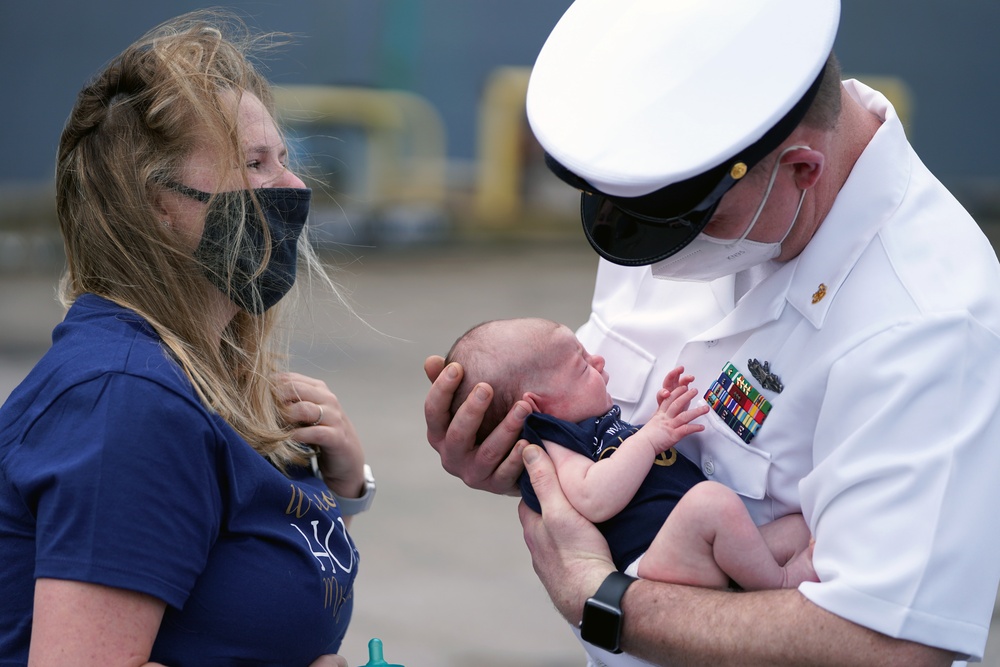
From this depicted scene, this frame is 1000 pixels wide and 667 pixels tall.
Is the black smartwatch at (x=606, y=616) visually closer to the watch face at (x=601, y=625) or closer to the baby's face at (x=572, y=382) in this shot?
the watch face at (x=601, y=625)

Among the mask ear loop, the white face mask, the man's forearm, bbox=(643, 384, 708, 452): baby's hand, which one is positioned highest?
the mask ear loop

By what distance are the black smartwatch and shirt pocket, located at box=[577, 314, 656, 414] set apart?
57cm

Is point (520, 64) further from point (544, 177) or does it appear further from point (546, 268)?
point (546, 268)

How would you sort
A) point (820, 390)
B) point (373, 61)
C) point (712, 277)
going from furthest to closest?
point (373, 61), point (712, 277), point (820, 390)

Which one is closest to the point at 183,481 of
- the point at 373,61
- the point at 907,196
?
the point at 907,196

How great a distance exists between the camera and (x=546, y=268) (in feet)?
37.2

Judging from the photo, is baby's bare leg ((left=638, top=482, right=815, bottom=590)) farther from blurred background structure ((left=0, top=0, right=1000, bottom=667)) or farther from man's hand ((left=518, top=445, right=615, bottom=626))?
blurred background structure ((left=0, top=0, right=1000, bottom=667))

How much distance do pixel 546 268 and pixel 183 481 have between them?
386 inches

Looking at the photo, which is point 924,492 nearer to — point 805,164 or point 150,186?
point 805,164

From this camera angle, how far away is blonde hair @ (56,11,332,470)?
1852 mm

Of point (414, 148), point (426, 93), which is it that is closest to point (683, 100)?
point (414, 148)

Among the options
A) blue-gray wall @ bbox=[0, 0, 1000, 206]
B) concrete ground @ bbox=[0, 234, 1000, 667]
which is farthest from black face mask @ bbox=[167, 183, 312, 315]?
blue-gray wall @ bbox=[0, 0, 1000, 206]

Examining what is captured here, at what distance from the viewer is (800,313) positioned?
1938 millimetres

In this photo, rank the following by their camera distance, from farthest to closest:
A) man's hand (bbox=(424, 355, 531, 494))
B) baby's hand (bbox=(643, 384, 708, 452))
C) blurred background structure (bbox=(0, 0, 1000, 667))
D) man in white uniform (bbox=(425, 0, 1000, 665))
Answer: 1. blurred background structure (bbox=(0, 0, 1000, 667))
2. man's hand (bbox=(424, 355, 531, 494))
3. baby's hand (bbox=(643, 384, 708, 452))
4. man in white uniform (bbox=(425, 0, 1000, 665))
